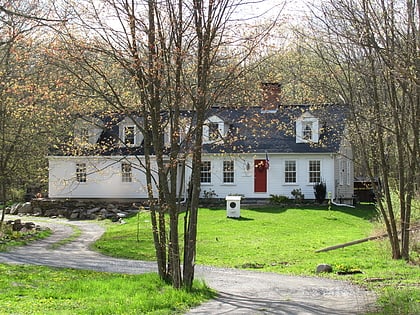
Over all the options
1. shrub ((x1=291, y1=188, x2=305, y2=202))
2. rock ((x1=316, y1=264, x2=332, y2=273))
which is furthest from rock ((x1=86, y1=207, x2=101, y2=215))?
rock ((x1=316, y1=264, x2=332, y2=273))

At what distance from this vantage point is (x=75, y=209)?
37719 mm

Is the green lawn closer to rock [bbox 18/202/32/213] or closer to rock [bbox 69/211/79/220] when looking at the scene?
rock [bbox 69/211/79/220]

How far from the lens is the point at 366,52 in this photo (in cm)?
1502

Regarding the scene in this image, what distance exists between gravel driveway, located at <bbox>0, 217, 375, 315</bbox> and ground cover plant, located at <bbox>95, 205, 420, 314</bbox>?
2.21ft

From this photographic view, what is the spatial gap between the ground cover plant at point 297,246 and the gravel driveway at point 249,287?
0.67 m

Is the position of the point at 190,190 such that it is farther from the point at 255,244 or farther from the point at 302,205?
the point at 302,205

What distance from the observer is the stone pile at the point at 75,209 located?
118 ft

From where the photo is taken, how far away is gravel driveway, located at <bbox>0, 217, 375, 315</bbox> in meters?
10.2

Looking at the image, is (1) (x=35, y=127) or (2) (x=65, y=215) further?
(2) (x=65, y=215)

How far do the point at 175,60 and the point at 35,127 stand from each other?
16290 millimetres

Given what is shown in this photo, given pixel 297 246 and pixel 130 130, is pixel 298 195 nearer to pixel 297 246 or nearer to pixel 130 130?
pixel 297 246

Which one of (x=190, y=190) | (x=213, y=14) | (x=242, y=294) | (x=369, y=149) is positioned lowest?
(x=242, y=294)

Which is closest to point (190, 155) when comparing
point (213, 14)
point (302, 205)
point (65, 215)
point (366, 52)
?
point (213, 14)

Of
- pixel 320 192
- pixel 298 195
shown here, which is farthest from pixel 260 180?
pixel 320 192
